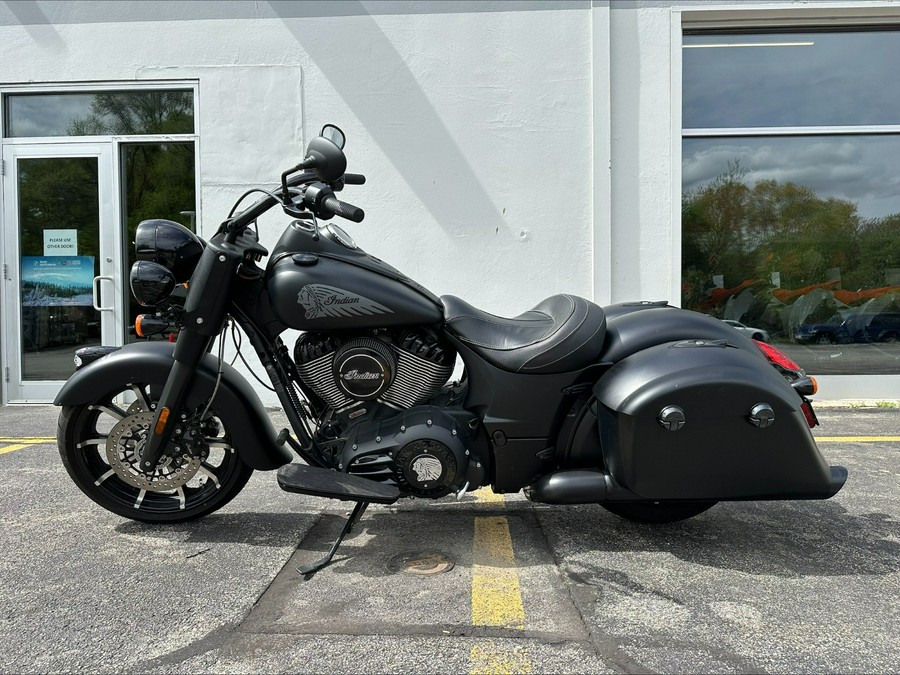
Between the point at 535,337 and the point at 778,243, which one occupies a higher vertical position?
the point at 778,243

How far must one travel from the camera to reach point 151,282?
2518 mm

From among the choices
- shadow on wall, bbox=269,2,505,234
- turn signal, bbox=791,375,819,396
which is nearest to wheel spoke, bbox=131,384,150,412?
turn signal, bbox=791,375,819,396

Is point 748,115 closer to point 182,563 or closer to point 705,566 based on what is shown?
point 705,566

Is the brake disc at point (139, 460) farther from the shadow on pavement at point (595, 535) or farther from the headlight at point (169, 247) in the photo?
the headlight at point (169, 247)

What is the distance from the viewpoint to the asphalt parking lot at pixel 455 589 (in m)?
1.84

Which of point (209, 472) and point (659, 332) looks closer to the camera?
point (659, 332)

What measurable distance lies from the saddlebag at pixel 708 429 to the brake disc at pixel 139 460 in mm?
1837

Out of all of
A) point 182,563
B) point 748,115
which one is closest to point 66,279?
point 182,563

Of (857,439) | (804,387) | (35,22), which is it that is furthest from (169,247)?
(35,22)

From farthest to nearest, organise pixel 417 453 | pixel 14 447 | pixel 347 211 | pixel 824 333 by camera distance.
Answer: pixel 824 333 < pixel 14 447 < pixel 417 453 < pixel 347 211

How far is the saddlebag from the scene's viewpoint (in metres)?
2.27

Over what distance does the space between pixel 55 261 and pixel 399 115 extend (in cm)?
380

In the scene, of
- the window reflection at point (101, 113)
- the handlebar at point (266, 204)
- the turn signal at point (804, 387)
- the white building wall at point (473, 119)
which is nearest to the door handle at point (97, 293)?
the window reflection at point (101, 113)

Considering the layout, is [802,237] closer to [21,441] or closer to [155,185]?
[155,185]
